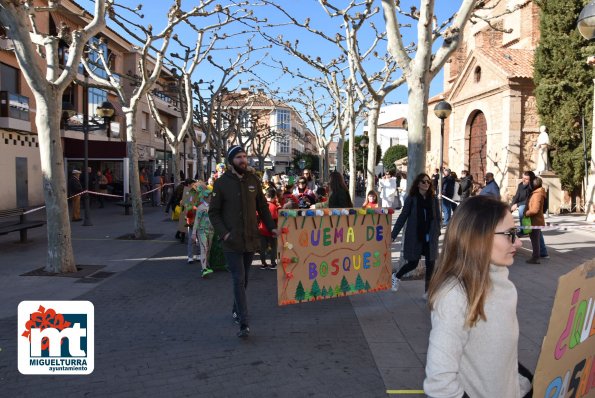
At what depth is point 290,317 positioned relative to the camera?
609 centimetres

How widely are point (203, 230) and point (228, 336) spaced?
3651 millimetres

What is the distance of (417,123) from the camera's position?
849 centimetres

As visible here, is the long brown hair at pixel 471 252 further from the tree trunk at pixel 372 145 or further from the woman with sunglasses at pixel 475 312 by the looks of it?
the tree trunk at pixel 372 145

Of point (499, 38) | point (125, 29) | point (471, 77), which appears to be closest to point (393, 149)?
point (499, 38)

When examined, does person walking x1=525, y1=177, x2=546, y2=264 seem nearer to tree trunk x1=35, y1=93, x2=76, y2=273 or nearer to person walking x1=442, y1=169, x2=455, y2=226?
person walking x1=442, y1=169, x2=455, y2=226

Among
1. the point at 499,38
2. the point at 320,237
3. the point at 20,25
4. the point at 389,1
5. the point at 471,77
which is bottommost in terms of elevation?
the point at 320,237

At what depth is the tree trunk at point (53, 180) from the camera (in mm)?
8148

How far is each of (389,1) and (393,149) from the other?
53.9 m

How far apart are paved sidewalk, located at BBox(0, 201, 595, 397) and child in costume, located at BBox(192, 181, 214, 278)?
30 cm

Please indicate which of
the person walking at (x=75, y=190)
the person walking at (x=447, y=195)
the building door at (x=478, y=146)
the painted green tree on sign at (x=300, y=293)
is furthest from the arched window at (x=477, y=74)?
the painted green tree on sign at (x=300, y=293)

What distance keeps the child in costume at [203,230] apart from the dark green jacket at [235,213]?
3.18m

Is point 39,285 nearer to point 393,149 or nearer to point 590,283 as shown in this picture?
point 590,283

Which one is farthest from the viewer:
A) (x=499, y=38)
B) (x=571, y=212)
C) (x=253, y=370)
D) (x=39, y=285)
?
(x=499, y=38)

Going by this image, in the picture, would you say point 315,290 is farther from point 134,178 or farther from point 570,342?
point 134,178
